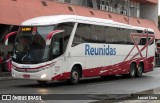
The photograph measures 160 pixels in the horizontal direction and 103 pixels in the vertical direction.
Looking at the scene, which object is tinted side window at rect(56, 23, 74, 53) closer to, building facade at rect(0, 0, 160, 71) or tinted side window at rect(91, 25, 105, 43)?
tinted side window at rect(91, 25, 105, 43)

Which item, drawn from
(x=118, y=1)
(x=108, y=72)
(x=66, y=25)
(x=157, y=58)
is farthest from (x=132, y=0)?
(x=66, y=25)

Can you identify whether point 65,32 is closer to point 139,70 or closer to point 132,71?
point 132,71

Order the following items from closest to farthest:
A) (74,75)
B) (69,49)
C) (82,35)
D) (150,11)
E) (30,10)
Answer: (69,49) < (74,75) < (82,35) < (30,10) < (150,11)

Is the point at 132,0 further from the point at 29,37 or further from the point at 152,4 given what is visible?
the point at 29,37

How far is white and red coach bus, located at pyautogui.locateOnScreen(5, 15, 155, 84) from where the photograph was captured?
18.1m

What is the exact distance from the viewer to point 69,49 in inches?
765

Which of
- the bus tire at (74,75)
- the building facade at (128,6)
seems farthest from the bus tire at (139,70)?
the building facade at (128,6)

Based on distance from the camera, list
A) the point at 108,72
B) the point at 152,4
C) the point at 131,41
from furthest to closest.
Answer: the point at 152,4 → the point at 131,41 → the point at 108,72

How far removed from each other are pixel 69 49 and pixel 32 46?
199cm

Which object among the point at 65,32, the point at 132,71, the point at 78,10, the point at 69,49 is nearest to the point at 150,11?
the point at 78,10

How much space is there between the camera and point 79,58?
20.3 m

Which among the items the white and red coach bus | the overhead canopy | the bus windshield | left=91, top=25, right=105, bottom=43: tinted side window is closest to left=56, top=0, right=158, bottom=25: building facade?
the overhead canopy

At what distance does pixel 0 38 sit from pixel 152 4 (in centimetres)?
3191

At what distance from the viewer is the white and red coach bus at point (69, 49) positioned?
18.1 metres
